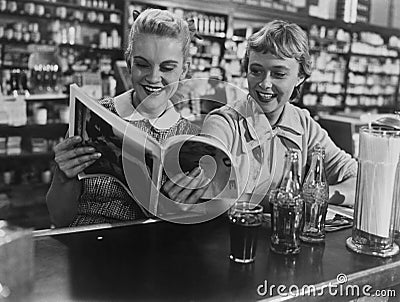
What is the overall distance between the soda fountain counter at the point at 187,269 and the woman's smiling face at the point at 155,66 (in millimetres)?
458

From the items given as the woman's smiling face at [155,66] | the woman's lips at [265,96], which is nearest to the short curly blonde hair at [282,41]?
the woman's lips at [265,96]

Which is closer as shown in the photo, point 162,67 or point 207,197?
point 207,197

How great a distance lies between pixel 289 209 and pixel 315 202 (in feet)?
0.50

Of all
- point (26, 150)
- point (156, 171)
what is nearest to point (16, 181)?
point (26, 150)

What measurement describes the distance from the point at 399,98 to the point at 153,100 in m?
7.34

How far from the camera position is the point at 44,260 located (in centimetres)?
109

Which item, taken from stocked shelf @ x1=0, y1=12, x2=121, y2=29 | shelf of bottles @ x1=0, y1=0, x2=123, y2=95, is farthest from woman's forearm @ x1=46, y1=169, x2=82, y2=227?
stocked shelf @ x1=0, y1=12, x2=121, y2=29

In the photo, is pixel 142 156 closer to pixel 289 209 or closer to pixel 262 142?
pixel 289 209

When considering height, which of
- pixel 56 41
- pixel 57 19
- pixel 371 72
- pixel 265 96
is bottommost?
pixel 265 96

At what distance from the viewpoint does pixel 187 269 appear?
42.2 inches

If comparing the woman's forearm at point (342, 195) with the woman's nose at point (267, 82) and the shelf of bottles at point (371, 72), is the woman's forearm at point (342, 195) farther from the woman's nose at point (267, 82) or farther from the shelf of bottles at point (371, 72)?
the shelf of bottles at point (371, 72)

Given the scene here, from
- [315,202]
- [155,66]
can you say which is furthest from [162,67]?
[315,202]

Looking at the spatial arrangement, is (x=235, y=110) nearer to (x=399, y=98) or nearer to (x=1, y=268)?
(x=1, y=268)

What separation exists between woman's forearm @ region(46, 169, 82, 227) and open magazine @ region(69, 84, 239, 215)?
0.38 feet
